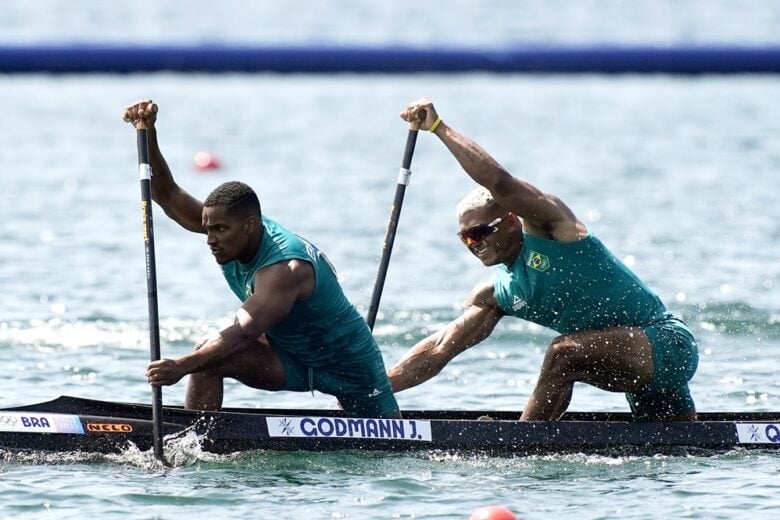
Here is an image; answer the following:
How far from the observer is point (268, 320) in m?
8.70

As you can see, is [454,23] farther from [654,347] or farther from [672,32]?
[654,347]

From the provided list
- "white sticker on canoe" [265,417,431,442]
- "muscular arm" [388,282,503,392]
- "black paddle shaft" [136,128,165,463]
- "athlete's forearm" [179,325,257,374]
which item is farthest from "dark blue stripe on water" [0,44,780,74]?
"athlete's forearm" [179,325,257,374]

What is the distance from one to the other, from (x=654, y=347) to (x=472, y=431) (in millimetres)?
1209

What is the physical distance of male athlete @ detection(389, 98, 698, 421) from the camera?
925cm

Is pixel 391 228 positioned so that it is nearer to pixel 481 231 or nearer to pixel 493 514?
pixel 481 231

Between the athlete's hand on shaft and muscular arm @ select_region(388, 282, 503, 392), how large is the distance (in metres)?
1.82

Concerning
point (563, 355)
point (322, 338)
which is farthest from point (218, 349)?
point (563, 355)

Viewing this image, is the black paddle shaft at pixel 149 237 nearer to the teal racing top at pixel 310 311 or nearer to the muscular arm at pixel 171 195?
the muscular arm at pixel 171 195

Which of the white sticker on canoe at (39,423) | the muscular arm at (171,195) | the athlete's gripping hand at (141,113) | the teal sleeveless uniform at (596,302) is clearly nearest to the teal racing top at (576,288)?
the teal sleeveless uniform at (596,302)

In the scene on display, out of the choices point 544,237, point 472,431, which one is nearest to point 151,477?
point 472,431

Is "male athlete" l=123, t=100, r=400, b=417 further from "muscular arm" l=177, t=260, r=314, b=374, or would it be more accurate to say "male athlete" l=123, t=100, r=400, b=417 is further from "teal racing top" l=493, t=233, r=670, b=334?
"teal racing top" l=493, t=233, r=670, b=334

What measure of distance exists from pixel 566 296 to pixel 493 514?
2109 mm

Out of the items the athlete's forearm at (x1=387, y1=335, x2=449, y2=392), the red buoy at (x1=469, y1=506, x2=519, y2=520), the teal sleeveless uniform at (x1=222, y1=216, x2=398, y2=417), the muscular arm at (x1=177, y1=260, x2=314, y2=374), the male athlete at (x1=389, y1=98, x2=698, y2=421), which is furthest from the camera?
the athlete's forearm at (x1=387, y1=335, x2=449, y2=392)

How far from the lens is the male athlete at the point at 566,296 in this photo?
364 inches
